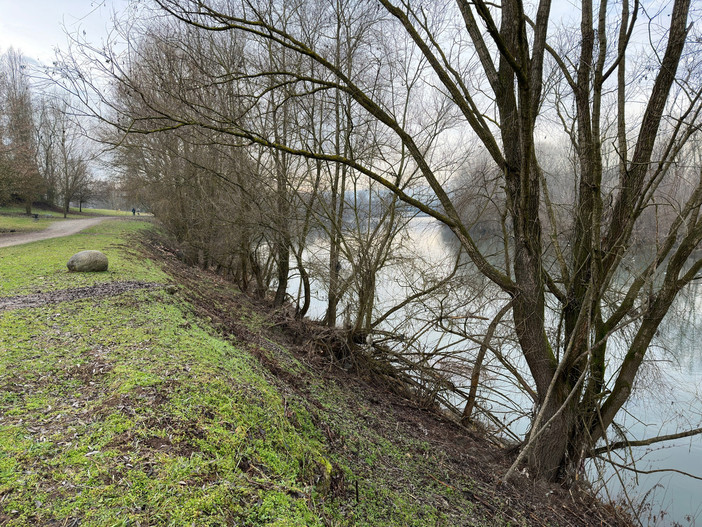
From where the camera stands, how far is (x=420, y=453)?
5039 millimetres

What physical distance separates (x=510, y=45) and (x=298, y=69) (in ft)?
16.0

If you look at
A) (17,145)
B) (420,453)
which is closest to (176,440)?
(420,453)

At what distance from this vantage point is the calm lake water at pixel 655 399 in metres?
6.14

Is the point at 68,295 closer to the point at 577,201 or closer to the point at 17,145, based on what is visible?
the point at 577,201

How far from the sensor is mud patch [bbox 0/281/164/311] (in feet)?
17.8

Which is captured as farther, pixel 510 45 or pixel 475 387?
pixel 475 387

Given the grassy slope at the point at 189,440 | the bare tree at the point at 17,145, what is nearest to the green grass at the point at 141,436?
the grassy slope at the point at 189,440

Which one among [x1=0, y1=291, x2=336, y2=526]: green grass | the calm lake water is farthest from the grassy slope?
the calm lake water

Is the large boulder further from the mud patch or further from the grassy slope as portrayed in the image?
the grassy slope

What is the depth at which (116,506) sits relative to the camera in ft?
7.10

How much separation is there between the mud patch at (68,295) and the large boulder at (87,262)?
1198mm

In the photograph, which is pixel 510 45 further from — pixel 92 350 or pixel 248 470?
pixel 92 350

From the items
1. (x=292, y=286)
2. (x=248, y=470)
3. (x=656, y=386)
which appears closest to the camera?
(x=248, y=470)

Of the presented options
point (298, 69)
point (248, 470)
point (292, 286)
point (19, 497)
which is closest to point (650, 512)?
point (248, 470)
